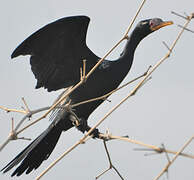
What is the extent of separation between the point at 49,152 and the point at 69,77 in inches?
35.9

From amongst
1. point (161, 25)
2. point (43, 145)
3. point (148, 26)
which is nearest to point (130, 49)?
point (148, 26)

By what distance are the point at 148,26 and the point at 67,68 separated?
3.51 ft

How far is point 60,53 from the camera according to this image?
21.8ft

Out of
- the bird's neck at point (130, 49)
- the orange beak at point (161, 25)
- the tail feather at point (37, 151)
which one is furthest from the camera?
the bird's neck at point (130, 49)

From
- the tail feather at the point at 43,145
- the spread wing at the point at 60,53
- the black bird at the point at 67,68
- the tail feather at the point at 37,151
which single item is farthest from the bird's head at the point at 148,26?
the tail feather at the point at 37,151

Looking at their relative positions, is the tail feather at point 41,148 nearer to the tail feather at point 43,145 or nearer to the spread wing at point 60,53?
the tail feather at point 43,145

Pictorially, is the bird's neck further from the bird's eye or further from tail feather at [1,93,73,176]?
tail feather at [1,93,73,176]

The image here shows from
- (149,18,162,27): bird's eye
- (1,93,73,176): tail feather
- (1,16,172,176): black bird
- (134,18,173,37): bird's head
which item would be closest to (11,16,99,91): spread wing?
(1,16,172,176): black bird

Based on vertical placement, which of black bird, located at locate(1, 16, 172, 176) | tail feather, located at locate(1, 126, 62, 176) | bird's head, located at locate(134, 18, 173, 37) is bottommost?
tail feather, located at locate(1, 126, 62, 176)

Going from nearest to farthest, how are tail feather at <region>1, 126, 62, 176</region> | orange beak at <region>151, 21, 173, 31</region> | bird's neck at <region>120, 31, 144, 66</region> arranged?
orange beak at <region>151, 21, 173, 31</region>, tail feather at <region>1, 126, 62, 176</region>, bird's neck at <region>120, 31, 144, 66</region>

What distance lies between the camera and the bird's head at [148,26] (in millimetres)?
6352

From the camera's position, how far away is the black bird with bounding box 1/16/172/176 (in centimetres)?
634

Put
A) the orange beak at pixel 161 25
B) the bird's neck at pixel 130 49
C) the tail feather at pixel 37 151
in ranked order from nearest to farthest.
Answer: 1. the orange beak at pixel 161 25
2. the tail feather at pixel 37 151
3. the bird's neck at pixel 130 49

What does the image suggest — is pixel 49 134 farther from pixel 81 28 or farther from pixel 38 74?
pixel 81 28
